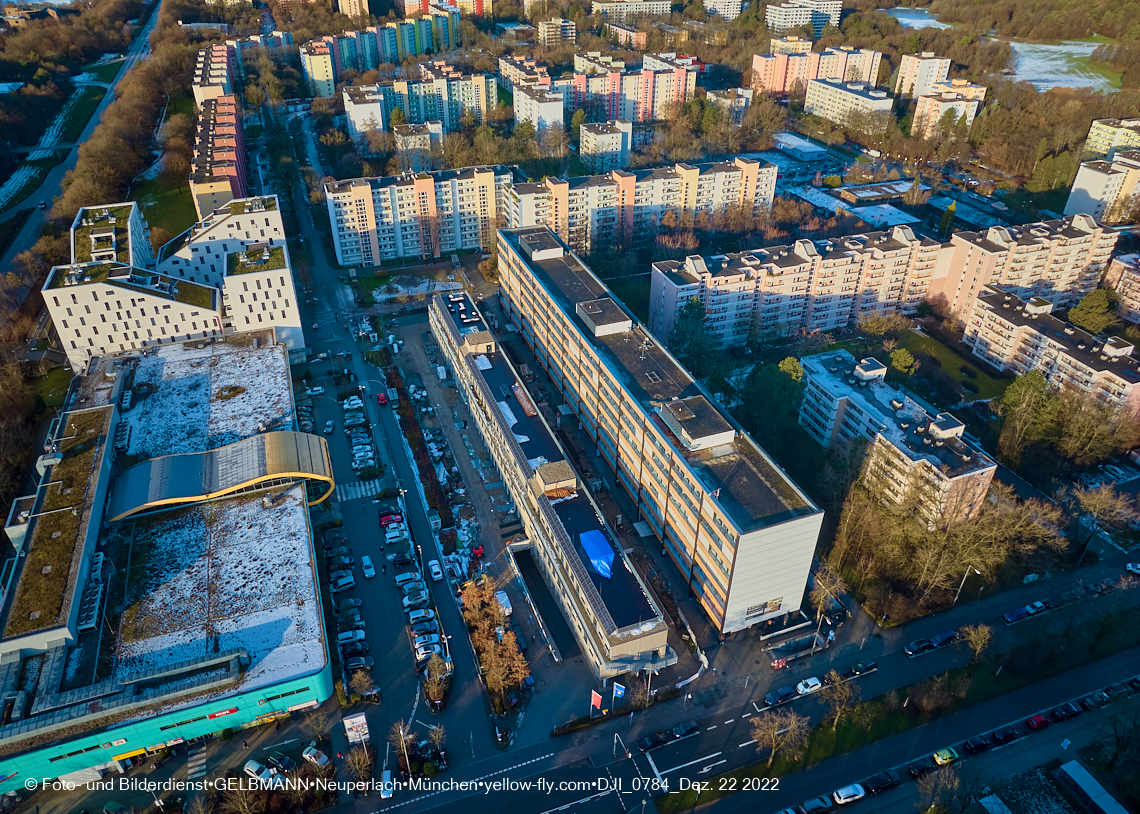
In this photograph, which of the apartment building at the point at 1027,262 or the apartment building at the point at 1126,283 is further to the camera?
the apartment building at the point at 1126,283

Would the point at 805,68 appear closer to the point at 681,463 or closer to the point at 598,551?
the point at 681,463

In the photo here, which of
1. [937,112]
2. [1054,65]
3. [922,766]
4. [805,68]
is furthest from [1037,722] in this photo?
[1054,65]

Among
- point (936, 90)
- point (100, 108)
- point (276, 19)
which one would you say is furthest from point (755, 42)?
point (100, 108)

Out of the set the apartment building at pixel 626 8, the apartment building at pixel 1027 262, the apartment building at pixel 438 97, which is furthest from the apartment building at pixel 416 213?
the apartment building at pixel 626 8

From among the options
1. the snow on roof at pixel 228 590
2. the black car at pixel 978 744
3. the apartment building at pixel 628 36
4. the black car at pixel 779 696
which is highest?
the apartment building at pixel 628 36

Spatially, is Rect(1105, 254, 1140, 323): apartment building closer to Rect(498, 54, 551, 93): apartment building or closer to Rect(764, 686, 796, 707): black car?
Rect(764, 686, 796, 707): black car

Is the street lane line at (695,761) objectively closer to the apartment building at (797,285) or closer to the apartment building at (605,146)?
the apartment building at (797,285)

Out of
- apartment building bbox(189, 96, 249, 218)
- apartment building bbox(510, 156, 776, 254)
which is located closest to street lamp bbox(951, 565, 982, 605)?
apartment building bbox(510, 156, 776, 254)
